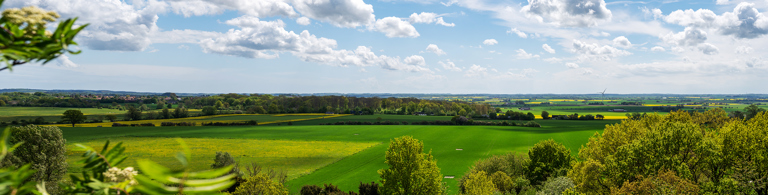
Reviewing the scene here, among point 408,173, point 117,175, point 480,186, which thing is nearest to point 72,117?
point 408,173

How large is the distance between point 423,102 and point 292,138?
9589cm

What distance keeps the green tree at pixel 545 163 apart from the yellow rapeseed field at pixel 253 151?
30458 mm

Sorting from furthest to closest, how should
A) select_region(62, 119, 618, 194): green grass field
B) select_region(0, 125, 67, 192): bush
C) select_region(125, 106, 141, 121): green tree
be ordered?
select_region(125, 106, 141, 121): green tree → select_region(62, 119, 618, 194): green grass field → select_region(0, 125, 67, 192): bush

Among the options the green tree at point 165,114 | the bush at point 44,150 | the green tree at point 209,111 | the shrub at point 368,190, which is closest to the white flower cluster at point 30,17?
the shrub at point 368,190

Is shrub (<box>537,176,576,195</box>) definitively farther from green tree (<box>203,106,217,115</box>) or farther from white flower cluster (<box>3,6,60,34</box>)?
green tree (<box>203,106,217,115</box>)

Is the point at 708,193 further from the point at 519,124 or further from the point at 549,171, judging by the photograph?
the point at 519,124

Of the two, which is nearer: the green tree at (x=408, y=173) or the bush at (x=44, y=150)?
the bush at (x=44, y=150)

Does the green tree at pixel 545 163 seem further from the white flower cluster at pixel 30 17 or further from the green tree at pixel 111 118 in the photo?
the green tree at pixel 111 118

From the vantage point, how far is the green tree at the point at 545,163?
4347cm

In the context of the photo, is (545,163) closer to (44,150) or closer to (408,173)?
(408,173)

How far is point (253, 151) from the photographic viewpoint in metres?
67.5

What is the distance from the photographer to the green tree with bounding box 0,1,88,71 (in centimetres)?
205

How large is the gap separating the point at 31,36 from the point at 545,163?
48000 millimetres

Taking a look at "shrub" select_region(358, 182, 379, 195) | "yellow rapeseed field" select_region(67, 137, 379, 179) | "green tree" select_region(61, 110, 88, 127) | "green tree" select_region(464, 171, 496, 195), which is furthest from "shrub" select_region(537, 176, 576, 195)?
"green tree" select_region(61, 110, 88, 127)
